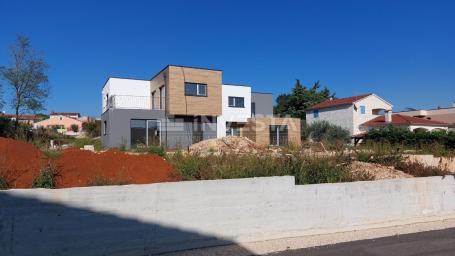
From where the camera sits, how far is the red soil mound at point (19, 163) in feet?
18.6

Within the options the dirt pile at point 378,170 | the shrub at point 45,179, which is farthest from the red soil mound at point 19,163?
the dirt pile at point 378,170

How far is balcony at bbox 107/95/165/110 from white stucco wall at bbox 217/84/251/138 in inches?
215

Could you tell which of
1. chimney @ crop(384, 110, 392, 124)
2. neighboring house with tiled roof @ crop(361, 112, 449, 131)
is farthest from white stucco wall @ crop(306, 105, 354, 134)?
chimney @ crop(384, 110, 392, 124)

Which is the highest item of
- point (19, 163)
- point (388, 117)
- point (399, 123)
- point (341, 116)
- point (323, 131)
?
point (341, 116)

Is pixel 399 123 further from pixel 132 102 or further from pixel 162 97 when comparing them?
pixel 132 102

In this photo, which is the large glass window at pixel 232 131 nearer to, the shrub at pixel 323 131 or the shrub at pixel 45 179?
the shrub at pixel 323 131

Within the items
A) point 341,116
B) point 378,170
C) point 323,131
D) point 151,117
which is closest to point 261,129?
point 151,117

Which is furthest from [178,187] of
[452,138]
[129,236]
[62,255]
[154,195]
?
[452,138]

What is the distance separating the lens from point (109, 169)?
22.6ft

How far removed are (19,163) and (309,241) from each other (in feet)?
17.2

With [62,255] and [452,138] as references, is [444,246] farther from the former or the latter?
[452,138]

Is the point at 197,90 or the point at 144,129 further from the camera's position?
the point at 197,90

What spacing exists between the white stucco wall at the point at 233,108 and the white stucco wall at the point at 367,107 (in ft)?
52.2

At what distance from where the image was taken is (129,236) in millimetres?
5273
